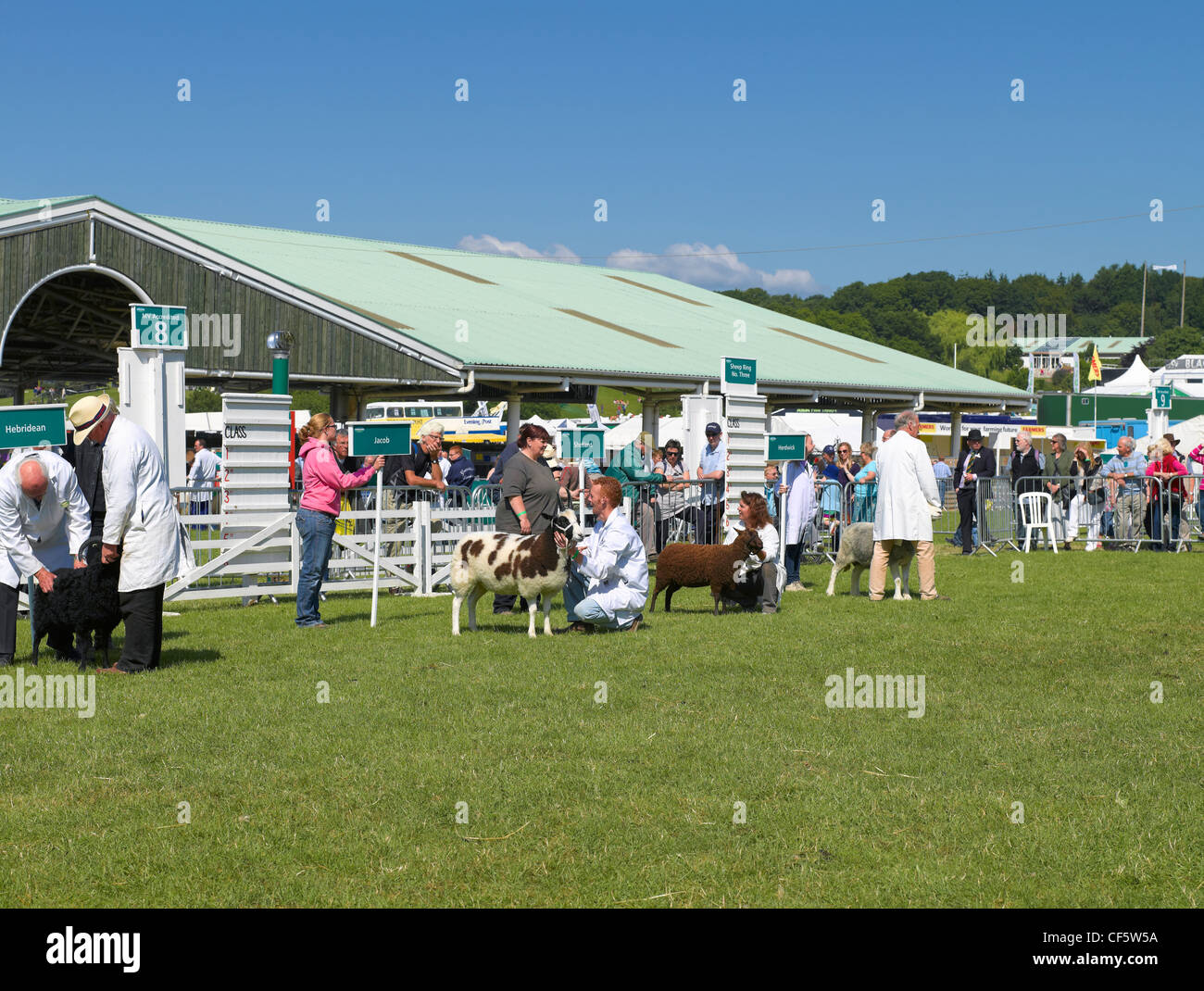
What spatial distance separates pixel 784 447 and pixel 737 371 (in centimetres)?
125

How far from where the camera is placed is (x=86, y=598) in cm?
1028

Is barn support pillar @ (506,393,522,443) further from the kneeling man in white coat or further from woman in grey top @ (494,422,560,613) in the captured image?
the kneeling man in white coat

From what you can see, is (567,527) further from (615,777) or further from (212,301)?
(212,301)

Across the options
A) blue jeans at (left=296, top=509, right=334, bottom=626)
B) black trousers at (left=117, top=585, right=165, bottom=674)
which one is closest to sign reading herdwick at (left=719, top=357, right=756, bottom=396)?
blue jeans at (left=296, top=509, right=334, bottom=626)

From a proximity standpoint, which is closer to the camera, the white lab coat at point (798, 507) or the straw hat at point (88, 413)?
the straw hat at point (88, 413)

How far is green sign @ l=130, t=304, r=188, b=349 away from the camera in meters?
14.5

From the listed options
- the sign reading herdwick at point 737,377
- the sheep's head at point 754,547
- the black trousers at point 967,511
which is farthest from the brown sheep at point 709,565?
the black trousers at point 967,511

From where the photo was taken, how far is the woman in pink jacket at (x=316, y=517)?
13039mm

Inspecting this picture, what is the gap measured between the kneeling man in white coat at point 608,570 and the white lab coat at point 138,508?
3943mm

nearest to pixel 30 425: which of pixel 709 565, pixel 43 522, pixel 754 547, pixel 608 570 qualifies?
pixel 43 522

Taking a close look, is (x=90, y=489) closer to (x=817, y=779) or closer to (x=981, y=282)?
(x=817, y=779)

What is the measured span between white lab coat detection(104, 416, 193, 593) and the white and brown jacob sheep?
304 centimetres

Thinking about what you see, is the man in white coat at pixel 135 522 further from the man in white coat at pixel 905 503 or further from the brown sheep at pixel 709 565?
the man in white coat at pixel 905 503
